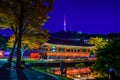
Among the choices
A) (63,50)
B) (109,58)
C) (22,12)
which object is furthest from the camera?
(63,50)

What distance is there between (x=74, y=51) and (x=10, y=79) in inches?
2082

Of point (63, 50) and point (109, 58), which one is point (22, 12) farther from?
point (63, 50)

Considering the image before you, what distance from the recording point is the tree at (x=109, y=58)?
63.3 feet

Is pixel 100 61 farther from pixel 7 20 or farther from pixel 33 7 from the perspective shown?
pixel 7 20

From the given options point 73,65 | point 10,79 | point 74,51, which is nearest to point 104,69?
point 10,79

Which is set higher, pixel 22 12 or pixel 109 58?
pixel 22 12

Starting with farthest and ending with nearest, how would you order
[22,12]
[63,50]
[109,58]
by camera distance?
1. [63,50]
2. [22,12]
3. [109,58]

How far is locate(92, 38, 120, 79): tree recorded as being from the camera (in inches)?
759

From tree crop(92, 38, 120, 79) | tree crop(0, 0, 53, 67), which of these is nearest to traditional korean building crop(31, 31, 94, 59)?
tree crop(0, 0, 53, 67)

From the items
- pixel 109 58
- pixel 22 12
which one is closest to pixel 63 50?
pixel 22 12

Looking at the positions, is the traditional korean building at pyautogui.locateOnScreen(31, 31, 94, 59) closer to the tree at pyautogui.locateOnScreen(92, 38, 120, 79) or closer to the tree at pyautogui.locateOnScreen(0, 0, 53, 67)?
the tree at pyautogui.locateOnScreen(0, 0, 53, 67)

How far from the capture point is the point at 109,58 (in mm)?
19688

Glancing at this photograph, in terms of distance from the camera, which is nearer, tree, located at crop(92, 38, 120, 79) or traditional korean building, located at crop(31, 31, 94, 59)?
tree, located at crop(92, 38, 120, 79)

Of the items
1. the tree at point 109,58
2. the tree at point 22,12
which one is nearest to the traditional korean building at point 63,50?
the tree at point 22,12
